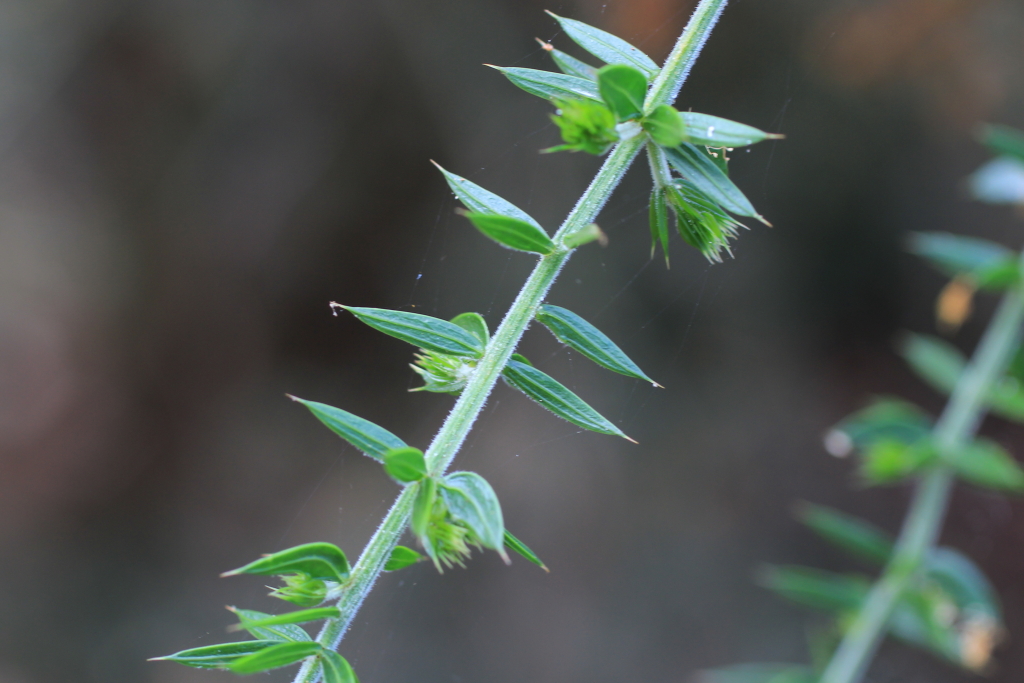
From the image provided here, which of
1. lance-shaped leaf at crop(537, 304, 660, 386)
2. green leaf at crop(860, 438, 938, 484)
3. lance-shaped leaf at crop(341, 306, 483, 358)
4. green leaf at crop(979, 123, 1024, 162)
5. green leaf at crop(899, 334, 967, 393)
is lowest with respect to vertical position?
lance-shaped leaf at crop(341, 306, 483, 358)

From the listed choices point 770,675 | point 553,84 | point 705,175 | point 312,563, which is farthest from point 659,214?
point 770,675

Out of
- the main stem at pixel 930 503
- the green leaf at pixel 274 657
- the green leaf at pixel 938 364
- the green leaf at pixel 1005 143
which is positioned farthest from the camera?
the green leaf at pixel 938 364

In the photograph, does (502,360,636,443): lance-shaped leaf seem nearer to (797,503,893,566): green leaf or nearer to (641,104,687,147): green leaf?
(641,104,687,147): green leaf

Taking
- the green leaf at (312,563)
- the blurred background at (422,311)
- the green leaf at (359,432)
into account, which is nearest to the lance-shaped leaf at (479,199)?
the green leaf at (359,432)

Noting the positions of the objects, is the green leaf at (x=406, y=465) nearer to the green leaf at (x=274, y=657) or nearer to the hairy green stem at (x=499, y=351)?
the hairy green stem at (x=499, y=351)

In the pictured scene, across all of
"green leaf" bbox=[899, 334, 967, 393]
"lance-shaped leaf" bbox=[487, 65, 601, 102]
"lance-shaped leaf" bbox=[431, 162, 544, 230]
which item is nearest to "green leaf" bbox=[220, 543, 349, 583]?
"lance-shaped leaf" bbox=[431, 162, 544, 230]

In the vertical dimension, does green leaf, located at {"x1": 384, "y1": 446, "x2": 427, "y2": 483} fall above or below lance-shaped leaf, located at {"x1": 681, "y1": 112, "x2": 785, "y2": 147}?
below
